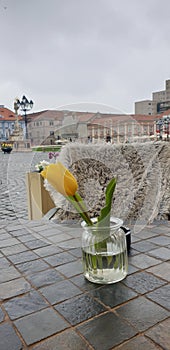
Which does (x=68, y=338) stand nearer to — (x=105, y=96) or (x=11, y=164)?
(x=11, y=164)

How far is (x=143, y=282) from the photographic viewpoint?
102 cm

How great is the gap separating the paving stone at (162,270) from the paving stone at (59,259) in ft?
1.26

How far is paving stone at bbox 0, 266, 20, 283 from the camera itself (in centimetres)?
109

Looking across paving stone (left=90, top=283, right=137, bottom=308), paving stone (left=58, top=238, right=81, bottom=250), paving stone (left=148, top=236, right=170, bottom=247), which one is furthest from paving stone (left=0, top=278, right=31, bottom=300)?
paving stone (left=148, top=236, right=170, bottom=247)

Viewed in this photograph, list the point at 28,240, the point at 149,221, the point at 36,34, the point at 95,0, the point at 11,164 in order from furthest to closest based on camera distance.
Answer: the point at 95,0 < the point at 36,34 < the point at 149,221 < the point at 28,240 < the point at 11,164

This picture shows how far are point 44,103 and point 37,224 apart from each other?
109 centimetres

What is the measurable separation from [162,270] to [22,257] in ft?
2.23

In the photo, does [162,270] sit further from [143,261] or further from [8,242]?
[8,242]

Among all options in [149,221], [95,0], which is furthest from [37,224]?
[95,0]

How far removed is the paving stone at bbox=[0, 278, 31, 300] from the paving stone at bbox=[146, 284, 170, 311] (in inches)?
18.7

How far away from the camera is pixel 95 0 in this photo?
2662 mm

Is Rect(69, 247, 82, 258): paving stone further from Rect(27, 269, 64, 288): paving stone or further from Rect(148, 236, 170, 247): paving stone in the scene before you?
Rect(148, 236, 170, 247): paving stone

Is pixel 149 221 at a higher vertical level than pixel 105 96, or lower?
lower

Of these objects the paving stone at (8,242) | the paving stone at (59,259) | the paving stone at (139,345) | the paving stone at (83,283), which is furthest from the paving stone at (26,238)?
the paving stone at (139,345)
